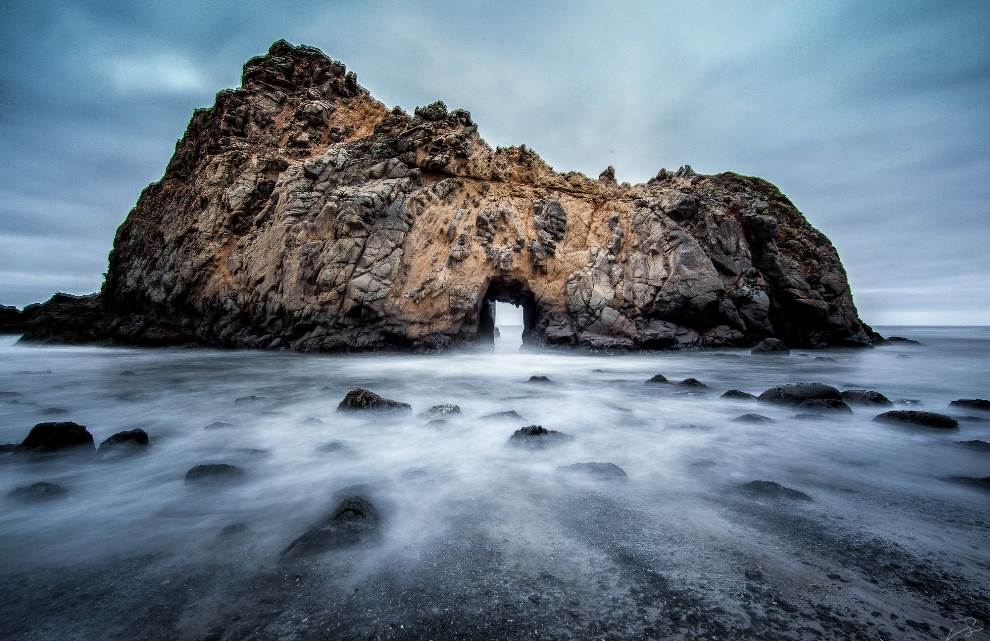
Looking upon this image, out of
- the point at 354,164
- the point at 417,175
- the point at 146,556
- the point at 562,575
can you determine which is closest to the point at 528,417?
the point at 562,575

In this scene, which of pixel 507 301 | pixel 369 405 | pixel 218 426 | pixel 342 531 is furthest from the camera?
pixel 507 301

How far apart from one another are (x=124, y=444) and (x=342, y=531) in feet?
11.4

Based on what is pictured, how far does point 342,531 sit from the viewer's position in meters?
2.59

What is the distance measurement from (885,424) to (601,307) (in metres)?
13.3

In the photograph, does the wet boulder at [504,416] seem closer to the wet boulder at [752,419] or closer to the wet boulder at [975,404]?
the wet boulder at [752,419]

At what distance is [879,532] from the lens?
2586 millimetres

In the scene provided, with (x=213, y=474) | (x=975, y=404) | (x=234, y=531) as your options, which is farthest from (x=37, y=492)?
(x=975, y=404)

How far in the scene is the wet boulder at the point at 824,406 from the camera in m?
5.95

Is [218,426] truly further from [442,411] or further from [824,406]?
[824,406]

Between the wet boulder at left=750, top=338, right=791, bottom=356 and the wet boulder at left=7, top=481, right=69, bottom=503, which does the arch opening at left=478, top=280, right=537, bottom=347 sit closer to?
the wet boulder at left=750, top=338, right=791, bottom=356

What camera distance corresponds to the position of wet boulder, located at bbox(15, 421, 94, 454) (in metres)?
4.18

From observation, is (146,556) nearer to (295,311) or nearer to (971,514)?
(971,514)

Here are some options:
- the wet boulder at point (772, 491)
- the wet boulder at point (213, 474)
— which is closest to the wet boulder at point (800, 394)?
the wet boulder at point (772, 491)

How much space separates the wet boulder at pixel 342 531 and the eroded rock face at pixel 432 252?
1443 cm
